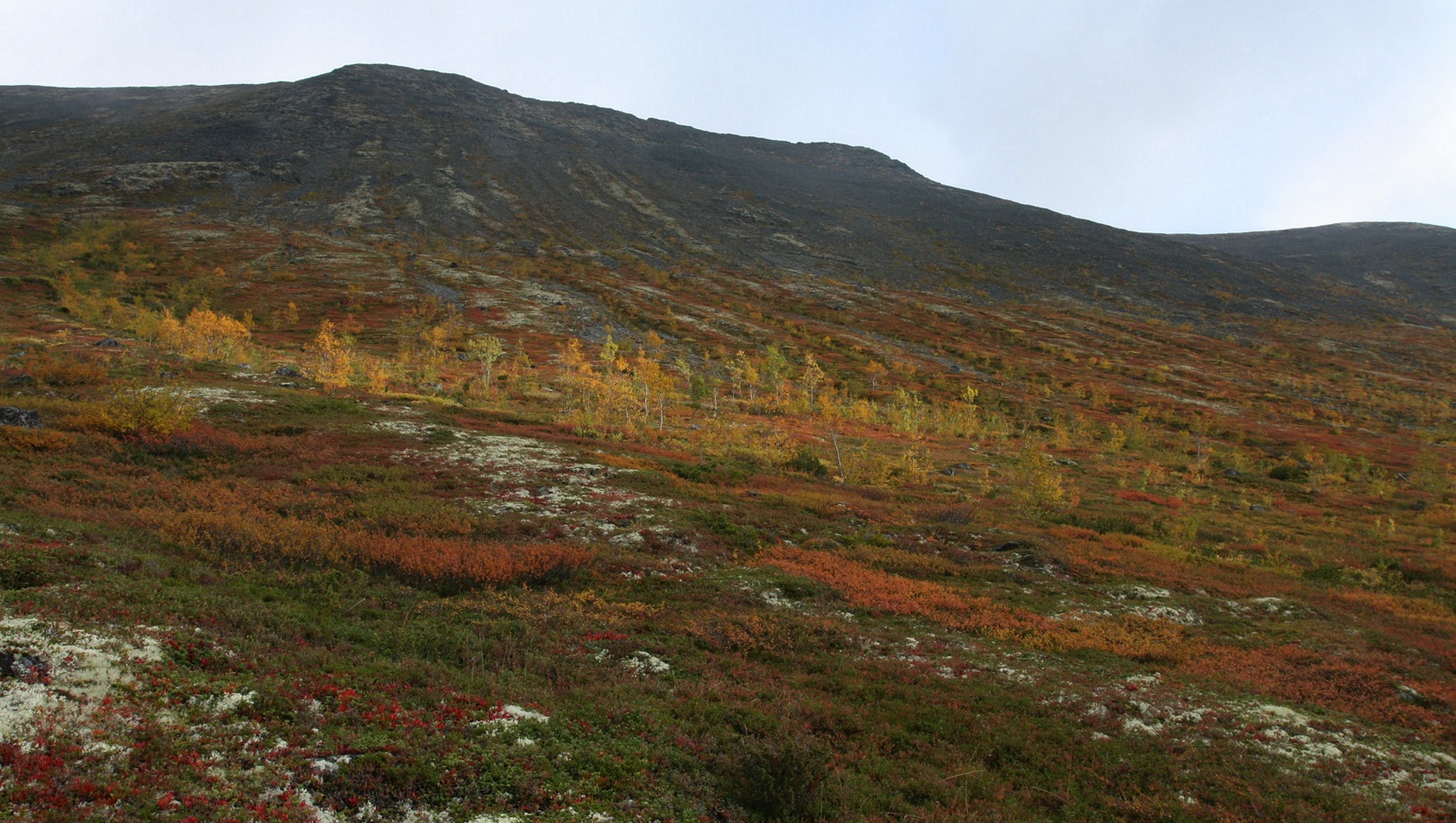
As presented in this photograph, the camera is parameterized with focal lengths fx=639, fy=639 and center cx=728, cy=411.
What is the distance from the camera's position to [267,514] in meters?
19.1

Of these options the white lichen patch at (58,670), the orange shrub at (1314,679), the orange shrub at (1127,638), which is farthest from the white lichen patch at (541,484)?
the orange shrub at (1314,679)

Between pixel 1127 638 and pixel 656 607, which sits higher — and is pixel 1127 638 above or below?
above

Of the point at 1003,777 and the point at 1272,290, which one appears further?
the point at 1272,290

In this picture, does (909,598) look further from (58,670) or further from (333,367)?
(333,367)

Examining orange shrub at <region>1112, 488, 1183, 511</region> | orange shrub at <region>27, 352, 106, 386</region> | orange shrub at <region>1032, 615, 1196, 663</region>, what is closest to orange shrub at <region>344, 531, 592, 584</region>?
orange shrub at <region>1032, 615, 1196, 663</region>

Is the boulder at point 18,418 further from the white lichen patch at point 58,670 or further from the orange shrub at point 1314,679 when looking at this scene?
the orange shrub at point 1314,679

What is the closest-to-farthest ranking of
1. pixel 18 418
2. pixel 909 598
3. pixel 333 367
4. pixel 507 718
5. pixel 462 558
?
pixel 507 718 < pixel 462 558 < pixel 909 598 < pixel 18 418 < pixel 333 367

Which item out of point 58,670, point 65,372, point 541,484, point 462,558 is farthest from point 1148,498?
point 65,372

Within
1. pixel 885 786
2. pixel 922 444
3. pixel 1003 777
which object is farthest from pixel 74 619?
pixel 922 444

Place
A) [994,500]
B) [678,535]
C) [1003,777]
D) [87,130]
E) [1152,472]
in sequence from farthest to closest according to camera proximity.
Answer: [87,130] < [1152,472] < [994,500] < [678,535] < [1003,777]

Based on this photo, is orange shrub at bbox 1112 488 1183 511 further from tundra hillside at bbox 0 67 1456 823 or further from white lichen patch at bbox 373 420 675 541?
white lichen patch at bbox 373 420 675 541

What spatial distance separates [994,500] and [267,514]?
124 ft

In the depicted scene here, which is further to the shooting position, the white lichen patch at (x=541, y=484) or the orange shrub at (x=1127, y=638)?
the white lichen patch at (x=541, y=484)

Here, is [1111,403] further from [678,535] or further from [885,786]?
[885,786]
